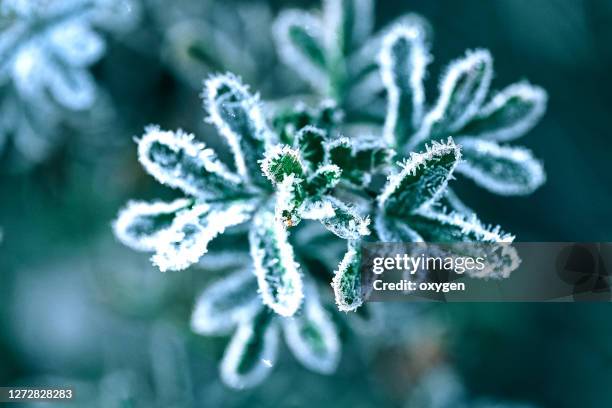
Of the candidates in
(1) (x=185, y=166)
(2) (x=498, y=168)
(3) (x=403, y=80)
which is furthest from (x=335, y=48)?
(1) (x=185, y=166)

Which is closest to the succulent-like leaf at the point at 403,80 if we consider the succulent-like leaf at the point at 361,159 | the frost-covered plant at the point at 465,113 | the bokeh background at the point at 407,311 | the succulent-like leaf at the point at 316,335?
the frost-covered plant at the point at 465,113

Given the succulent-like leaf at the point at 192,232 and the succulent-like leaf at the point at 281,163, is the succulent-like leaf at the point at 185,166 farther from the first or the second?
the succulent-like leaf at the point at 281,163

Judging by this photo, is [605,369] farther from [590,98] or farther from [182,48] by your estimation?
[182,48]

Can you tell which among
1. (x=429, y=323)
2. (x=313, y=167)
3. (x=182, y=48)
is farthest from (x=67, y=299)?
(x=313, y=167)

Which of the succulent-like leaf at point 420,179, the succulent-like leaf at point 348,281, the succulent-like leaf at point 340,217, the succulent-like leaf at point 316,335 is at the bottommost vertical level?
the succulent-like leaf at point 348,281

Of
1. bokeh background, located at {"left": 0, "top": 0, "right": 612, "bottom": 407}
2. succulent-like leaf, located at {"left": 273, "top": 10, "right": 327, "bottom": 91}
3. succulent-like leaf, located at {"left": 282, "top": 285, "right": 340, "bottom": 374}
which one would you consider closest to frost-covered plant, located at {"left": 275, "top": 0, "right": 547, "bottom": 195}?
succulent-like leaf, located at {"left": 273, "top": 10, "right": 327, "bottom": 91}

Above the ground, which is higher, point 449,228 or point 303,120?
point 303,120

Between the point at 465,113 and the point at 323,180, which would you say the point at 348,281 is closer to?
the point at 323,180
